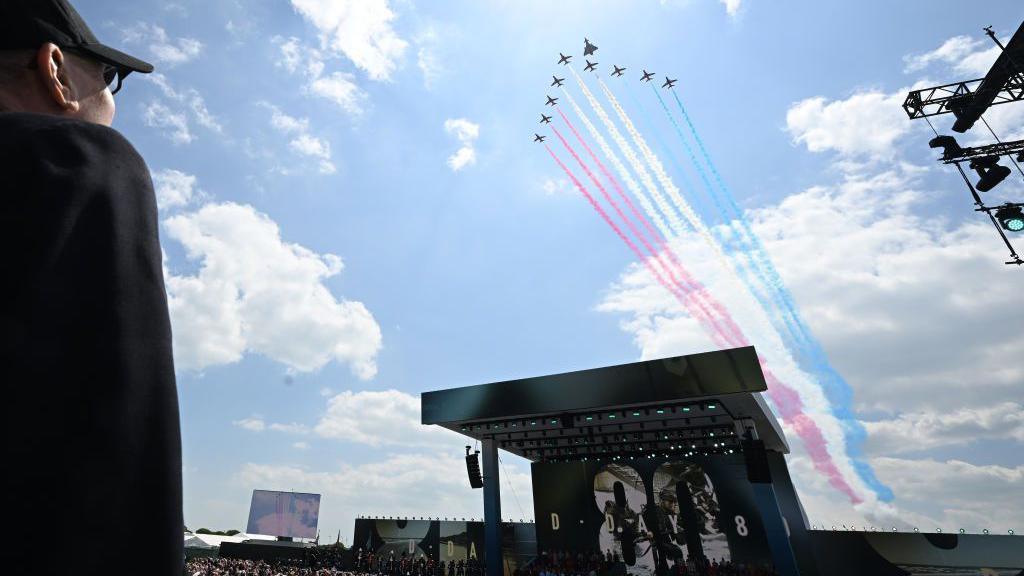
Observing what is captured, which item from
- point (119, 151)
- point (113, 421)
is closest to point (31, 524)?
point (113, 421)

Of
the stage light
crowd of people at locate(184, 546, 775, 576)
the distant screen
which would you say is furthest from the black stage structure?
the distant screen

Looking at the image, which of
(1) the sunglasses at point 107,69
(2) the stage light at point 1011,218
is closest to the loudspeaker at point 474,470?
(2) the stage light at point 1011,218

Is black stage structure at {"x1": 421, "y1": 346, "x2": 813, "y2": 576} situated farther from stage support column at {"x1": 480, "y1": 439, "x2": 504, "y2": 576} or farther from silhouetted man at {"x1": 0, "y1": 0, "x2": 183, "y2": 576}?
silhouetted man at {"x1": 0, "y1": 0, "x2": 183, "y2": 576}

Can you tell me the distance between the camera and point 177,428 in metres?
0.55

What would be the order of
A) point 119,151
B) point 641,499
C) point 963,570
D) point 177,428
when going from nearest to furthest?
point 177,428 → point 119,151 → point 963,570 → point 641,499

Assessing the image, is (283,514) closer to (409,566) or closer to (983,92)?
(409,566)

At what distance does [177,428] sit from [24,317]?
0.19m

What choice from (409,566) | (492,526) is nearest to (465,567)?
(409,566)

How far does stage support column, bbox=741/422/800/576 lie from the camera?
62.9 ft

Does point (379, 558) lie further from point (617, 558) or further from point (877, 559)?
point (877, 559)

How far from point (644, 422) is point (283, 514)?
36.7 metres

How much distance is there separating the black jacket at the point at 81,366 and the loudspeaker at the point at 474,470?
25.9m

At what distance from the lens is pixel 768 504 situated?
20.1 meters

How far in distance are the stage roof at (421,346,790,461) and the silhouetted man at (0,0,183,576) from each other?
2112 centimetres
